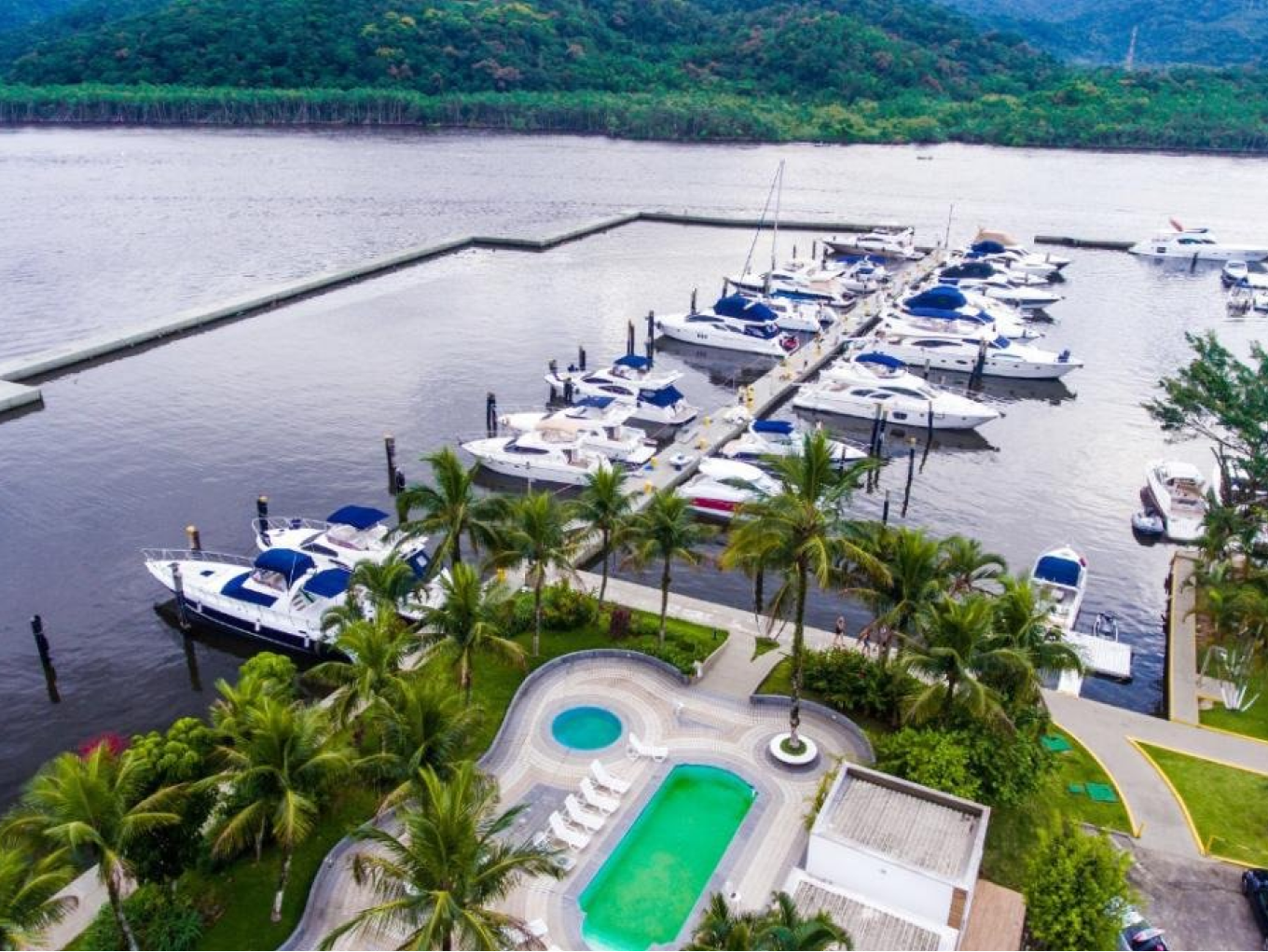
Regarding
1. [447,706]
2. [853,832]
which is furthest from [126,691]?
[853,832]

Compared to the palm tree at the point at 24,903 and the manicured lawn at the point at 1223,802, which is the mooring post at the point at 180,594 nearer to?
the palm tree at the point at 24,903

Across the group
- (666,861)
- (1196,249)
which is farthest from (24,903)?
(1196,249)

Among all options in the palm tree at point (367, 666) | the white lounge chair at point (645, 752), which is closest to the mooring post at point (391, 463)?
the palm tree at point (367, 666)

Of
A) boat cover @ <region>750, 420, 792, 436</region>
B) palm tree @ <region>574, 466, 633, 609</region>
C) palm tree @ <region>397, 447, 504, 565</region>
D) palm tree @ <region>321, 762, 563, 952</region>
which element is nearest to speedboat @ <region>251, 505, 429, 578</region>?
palm tree @ <region>397, 447, 504, 565</region>

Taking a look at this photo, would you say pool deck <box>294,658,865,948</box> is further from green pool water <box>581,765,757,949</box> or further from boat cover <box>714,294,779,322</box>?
boat cover <box>714,294,779,322</box>

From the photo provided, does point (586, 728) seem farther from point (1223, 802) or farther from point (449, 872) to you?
point (1223, 802)

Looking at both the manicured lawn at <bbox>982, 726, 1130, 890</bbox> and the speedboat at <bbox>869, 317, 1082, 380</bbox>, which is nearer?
the manicured lawn at <bbox>982, 726, 1130, 890</bbox>
